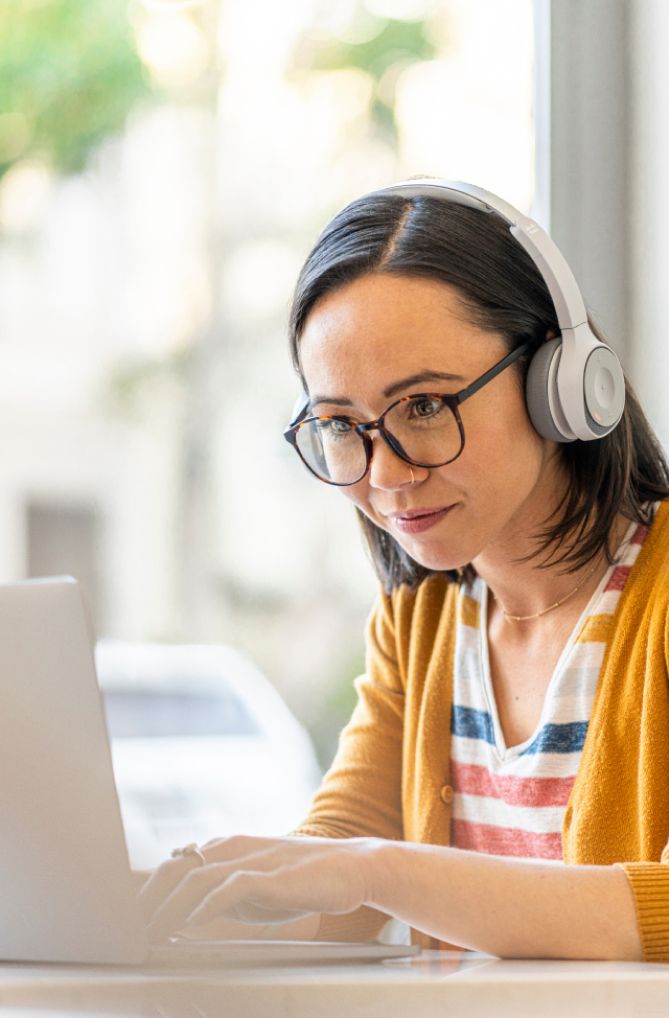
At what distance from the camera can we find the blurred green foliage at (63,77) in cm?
182

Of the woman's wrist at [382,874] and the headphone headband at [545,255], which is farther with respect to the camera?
the headphone headband at [545,255]

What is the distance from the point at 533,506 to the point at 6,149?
1177 mm

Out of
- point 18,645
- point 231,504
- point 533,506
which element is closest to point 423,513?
point 533,506

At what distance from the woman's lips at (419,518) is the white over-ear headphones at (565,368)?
0.40 ft

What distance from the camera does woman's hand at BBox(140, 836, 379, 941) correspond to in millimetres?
816

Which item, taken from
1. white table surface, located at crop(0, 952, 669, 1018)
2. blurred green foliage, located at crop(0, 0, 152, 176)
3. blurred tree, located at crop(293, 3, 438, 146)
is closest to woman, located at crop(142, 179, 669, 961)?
white table surface, located at crop(0, 952, 669, 1018)

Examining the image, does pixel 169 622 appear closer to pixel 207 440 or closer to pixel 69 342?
pixel 207 440

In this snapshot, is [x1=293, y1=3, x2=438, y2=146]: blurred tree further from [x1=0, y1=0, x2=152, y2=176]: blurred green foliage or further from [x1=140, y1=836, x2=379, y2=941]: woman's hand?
[x1=140, y1=836, x2=379, y2=941]: woman's hand

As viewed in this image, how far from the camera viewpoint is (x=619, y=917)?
0.86 metres

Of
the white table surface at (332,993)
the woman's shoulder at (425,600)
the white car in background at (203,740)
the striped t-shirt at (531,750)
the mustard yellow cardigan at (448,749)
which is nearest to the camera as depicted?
the white table surface at (332,993)

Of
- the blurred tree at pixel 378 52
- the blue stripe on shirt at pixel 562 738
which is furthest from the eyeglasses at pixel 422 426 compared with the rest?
the blurred tree at pixel 378 52

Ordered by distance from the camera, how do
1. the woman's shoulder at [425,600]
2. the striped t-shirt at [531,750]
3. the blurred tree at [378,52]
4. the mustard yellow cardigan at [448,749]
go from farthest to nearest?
1. the blurred tree at [378,52]
2. the woman's shoulder at [425,600]
3. the striped t-shirt at [531,750]
4. the mustard yellow cardigan at [448,749]

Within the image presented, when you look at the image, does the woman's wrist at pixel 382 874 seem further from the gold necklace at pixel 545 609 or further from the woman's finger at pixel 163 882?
the gold necklace at pixel 545 609

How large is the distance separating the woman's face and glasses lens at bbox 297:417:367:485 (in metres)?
0.02
